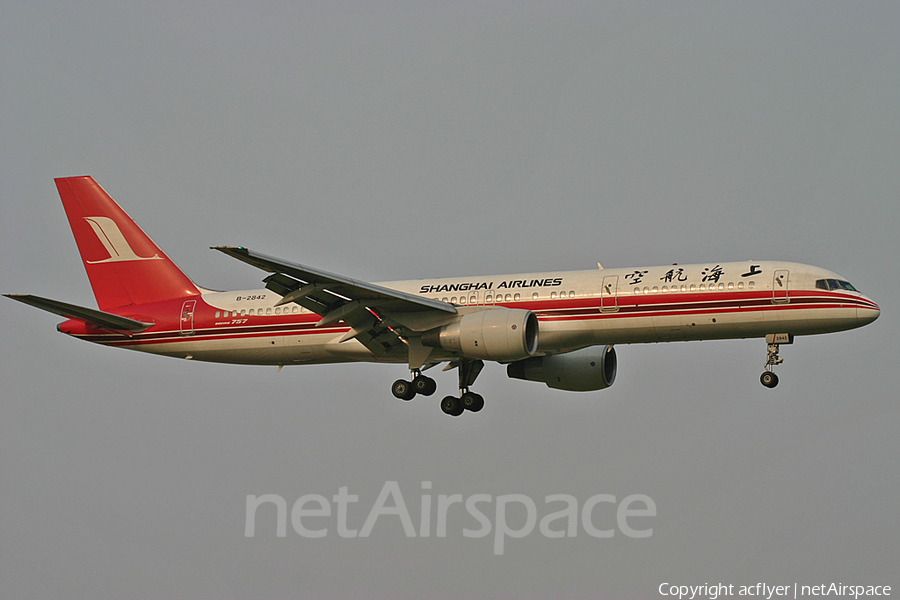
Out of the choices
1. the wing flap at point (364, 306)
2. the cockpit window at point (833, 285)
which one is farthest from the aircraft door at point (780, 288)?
the wing flap at point (364, 306)

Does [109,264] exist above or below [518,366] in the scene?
above

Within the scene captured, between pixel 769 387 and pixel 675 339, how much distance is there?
346 centimetres

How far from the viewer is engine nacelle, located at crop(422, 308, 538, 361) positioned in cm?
3969

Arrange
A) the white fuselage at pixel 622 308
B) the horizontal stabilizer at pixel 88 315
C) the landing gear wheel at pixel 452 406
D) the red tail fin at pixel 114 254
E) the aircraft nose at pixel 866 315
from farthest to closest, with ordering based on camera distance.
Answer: the red tail fin at pixel 114 254, the landing gear wheel at pixel 452 406, the horizontal stabilizer at pixel 88 315, the white fuselage at pixel 622 308, the aircraft nose at pixel 866 315

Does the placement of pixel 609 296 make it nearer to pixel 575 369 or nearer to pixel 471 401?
pixel 575 369

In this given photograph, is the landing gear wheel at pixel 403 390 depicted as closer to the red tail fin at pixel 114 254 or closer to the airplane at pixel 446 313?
the airplane at pixel 446 313

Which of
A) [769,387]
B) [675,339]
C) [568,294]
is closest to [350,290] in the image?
[568,294]

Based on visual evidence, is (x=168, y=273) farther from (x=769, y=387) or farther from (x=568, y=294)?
(x=769, y=387)

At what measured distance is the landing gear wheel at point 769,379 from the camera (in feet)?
132

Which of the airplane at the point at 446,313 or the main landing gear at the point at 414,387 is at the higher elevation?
the airplane at the point at 446,313

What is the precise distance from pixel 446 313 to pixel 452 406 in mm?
5559

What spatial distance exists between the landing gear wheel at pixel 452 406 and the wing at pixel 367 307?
3.49 m

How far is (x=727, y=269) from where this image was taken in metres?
40.5

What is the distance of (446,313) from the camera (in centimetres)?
4141
